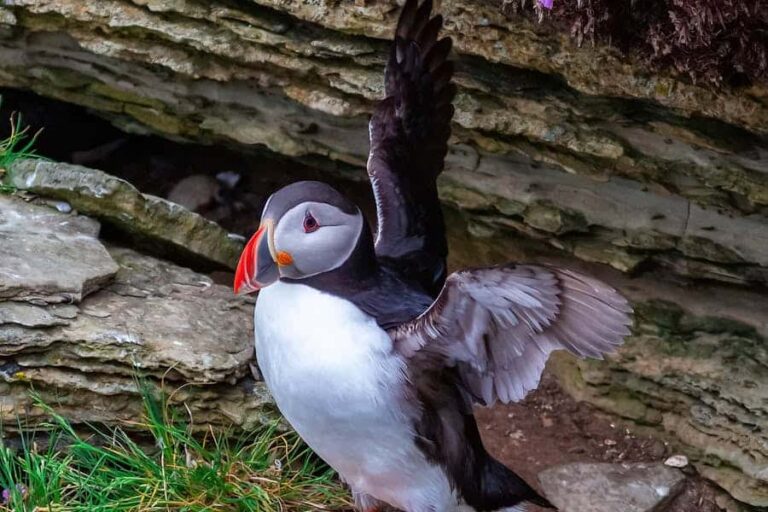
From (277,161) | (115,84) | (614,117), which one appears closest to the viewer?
(614,117)

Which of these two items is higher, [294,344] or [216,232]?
[294,344]

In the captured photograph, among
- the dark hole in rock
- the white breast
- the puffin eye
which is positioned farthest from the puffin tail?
the dark hole in rock

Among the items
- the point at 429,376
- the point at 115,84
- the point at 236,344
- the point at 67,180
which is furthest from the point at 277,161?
the point at 429,376

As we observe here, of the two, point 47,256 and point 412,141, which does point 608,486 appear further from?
point 47,256

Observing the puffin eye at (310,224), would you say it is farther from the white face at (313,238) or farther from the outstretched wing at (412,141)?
the outstretched wing at (412,141)

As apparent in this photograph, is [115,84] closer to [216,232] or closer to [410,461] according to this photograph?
[216,232]

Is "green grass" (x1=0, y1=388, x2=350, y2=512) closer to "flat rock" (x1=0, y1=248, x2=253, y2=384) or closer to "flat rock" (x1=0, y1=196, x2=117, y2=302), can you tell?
"flat rock" (x1=0, y1=248, x2=253, y2=384)

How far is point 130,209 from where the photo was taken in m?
4.47

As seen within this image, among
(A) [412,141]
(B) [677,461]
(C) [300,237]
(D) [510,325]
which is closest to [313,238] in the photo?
(C) [300,237]

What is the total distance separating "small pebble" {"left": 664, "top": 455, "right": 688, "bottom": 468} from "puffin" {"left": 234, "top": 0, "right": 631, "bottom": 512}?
3.18 feet

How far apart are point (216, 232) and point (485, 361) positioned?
72.9 inches

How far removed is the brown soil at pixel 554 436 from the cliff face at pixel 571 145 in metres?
0.09

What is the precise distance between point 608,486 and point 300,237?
1.65m

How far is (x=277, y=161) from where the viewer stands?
5.39 meters
